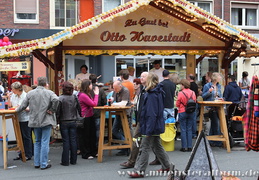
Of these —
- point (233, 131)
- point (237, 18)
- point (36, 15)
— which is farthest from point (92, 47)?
point (237, 18)

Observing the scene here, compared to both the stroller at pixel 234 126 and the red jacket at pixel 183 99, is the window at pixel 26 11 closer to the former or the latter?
the red jacket at pixel 183 99

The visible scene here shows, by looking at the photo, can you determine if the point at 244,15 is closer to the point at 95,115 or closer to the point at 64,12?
the point at 64,12

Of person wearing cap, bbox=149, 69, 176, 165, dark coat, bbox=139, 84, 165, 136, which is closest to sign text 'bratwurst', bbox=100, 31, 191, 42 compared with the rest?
person wearing cap, bbox=149, 69, 176, 165

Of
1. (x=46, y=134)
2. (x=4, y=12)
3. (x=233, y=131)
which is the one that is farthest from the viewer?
(x=4, y=12)

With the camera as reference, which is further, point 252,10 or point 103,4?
point 252,10

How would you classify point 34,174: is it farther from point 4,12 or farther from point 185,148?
point 4,12

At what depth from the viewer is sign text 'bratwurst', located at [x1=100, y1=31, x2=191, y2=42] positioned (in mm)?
10820

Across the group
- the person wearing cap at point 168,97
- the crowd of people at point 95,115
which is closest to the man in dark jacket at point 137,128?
the crowd of people at point 95,115

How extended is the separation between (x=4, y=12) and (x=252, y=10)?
14534mm

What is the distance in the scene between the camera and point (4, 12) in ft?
62.1

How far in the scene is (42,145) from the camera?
7523 millimetres

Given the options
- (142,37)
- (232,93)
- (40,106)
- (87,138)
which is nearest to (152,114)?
(40,106)

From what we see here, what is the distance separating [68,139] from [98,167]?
0.84 metres

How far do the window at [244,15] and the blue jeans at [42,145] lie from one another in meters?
17.9
